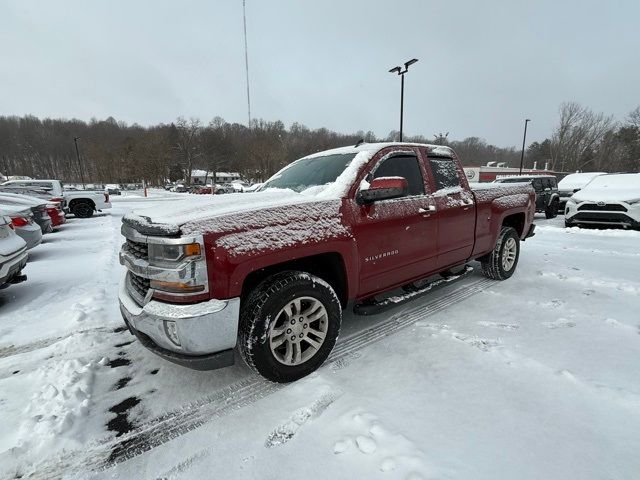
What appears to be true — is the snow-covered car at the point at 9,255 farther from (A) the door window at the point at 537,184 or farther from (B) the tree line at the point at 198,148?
(B) the tree line at the point at 198,148

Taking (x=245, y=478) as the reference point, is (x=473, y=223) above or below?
above

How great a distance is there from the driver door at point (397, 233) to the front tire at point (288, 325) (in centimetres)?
50

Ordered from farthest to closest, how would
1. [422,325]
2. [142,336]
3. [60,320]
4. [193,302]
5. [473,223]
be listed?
1. [473,223]
2. [60,320]
3. [422,325]
4. [142,336]
5. [193,302]

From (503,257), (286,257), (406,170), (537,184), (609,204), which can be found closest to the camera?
(286,257)

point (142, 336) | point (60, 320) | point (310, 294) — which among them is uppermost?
point (310, 294)

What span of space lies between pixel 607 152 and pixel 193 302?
86495 mm

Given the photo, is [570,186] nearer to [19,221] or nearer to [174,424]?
[174,424]

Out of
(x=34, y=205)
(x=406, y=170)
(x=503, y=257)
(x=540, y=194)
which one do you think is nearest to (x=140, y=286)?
(x=406, y=170)

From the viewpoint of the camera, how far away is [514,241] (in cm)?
512

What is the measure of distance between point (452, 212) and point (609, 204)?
775 centimetres

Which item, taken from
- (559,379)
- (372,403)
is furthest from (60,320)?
(559,379)

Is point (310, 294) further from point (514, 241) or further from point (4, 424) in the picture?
point (514, 241)

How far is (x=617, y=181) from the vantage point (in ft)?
32.9

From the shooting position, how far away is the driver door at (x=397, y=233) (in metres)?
3.00
